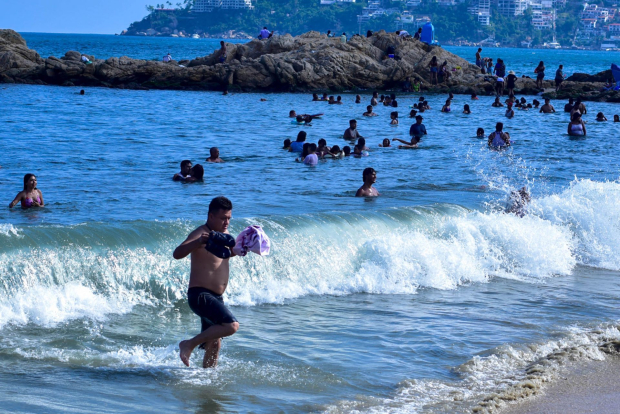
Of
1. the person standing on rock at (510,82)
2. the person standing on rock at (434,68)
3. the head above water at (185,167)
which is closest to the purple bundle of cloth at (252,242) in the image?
the head above water at (185,167)

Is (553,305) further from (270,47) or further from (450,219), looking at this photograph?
(270,47)

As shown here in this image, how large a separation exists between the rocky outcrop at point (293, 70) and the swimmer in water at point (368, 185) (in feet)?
92.2

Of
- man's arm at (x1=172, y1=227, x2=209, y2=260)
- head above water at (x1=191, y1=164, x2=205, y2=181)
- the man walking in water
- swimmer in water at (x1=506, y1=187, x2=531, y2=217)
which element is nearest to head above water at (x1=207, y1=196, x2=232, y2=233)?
the man walking in water

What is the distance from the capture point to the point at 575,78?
50.8 meters

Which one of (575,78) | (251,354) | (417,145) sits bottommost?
(251,354)

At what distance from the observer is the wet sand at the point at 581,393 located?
660cm

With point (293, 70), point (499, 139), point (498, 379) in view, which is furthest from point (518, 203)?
point (293, 70)

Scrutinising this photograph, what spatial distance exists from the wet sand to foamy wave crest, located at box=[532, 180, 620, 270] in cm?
551

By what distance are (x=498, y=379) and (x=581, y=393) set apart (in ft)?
2.43

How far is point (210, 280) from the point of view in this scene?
21.9ft

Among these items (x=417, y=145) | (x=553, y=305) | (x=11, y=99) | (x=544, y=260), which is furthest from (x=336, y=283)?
(x=11, y=99)

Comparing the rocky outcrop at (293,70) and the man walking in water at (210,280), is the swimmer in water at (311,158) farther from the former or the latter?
the rocky outcrop at (293,70)

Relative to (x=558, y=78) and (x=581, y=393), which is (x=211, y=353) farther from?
(x=558, y=78)

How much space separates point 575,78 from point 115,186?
137 ft
